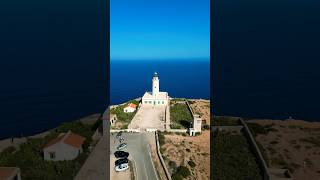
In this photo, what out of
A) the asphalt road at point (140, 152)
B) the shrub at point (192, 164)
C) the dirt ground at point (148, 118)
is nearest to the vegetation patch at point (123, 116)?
the dirt ground at point (148, 118)

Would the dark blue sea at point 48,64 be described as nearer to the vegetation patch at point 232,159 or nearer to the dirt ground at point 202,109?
the vegetation patch at point 232,159

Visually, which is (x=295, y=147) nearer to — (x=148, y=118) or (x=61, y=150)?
(x=148, y=118)

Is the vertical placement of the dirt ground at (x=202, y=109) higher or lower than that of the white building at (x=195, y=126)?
higher

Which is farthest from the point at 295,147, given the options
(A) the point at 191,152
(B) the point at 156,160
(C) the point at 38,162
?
(C) the point at 38,162

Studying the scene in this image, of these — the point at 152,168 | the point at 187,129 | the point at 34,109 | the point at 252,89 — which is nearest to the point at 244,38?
the point at 252,89

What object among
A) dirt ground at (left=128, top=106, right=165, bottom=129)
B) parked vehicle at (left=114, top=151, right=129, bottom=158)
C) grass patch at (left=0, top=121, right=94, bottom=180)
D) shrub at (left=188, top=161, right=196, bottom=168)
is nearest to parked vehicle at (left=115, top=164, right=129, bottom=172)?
parked vehicle at (left=114, top=151, right=129, bottom=158)

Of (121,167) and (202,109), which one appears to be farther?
(202,109)

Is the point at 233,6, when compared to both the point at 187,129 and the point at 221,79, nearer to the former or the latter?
the point at 221,79
